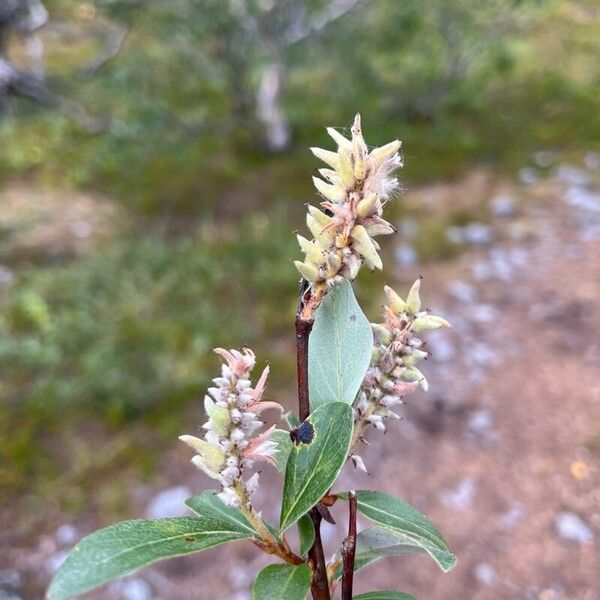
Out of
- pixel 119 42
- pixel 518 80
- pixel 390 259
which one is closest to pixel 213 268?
pixel 390 259

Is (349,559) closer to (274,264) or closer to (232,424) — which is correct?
(232,424)

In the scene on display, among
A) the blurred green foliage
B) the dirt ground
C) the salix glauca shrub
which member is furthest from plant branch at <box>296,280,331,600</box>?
the blurred green foliage

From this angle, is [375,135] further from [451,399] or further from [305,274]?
[305,274]

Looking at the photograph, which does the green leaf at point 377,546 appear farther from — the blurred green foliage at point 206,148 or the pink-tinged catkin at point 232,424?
the blurred green foliage at point 206,148

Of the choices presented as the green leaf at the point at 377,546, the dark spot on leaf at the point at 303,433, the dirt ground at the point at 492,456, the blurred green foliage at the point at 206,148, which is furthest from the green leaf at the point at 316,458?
the blurred green foliage at the point at 206,148

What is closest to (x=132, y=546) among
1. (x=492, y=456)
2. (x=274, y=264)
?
(x=492, y=456)
